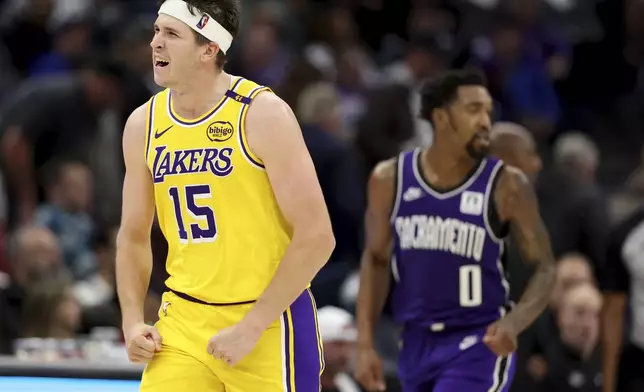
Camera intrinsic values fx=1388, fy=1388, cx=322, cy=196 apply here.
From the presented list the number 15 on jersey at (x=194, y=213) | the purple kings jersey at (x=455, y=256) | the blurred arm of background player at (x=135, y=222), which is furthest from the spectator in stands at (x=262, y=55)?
the number 15 on jersey at (x=194, y=213)

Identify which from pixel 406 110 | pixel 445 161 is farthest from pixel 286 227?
pixel 406 110

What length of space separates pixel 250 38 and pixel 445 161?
6.05 m

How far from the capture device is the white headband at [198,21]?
4.62m

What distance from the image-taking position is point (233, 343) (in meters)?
4.42

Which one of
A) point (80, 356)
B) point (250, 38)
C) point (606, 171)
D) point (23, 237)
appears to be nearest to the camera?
point (80, 356)

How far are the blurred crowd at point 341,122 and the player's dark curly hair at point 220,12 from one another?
276cm

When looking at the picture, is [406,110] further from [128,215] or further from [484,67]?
[128,215]

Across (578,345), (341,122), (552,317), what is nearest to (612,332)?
(578,345)

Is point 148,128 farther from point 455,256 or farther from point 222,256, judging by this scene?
point 455,256

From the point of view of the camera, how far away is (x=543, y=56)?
12.8 meters

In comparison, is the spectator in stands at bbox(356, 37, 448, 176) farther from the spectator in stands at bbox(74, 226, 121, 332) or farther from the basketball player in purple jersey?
the basketball player in purple jersey

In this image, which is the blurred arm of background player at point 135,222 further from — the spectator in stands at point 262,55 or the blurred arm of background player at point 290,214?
the spectator in stands at point 262,55

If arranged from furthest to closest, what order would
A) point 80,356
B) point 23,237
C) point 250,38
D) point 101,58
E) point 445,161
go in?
1. point 250,38
2. point 101,58
3. point 23,237
4. point 80,356
5. point 445,161

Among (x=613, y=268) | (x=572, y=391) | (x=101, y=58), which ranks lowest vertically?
(x=572, y=391)
